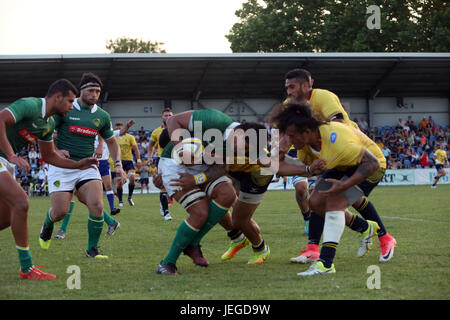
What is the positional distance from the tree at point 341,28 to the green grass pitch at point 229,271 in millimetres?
34882

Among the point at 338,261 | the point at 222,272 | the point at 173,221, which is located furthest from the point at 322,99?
the point at 173,221

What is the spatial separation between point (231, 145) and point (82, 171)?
2.68 metres

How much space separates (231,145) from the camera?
6414 millimetres

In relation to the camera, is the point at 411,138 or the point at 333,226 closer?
the point at 333,226

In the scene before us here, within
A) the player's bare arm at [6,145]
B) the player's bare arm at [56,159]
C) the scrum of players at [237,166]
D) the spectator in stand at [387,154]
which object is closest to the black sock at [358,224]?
the scrum of players at [237,166]

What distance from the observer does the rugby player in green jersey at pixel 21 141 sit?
5.97m

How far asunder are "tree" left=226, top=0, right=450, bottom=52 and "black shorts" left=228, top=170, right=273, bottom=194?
37925 mm

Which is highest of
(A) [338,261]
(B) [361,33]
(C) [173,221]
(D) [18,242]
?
(B) [361,33]

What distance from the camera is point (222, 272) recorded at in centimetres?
650

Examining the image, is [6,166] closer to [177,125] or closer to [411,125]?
[177,125]

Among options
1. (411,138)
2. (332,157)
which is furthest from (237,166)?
(411,138)

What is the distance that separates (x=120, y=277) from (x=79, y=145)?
2.84 meters

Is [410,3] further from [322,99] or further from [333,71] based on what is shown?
[322,99]

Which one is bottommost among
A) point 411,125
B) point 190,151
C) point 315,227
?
point 411,125
